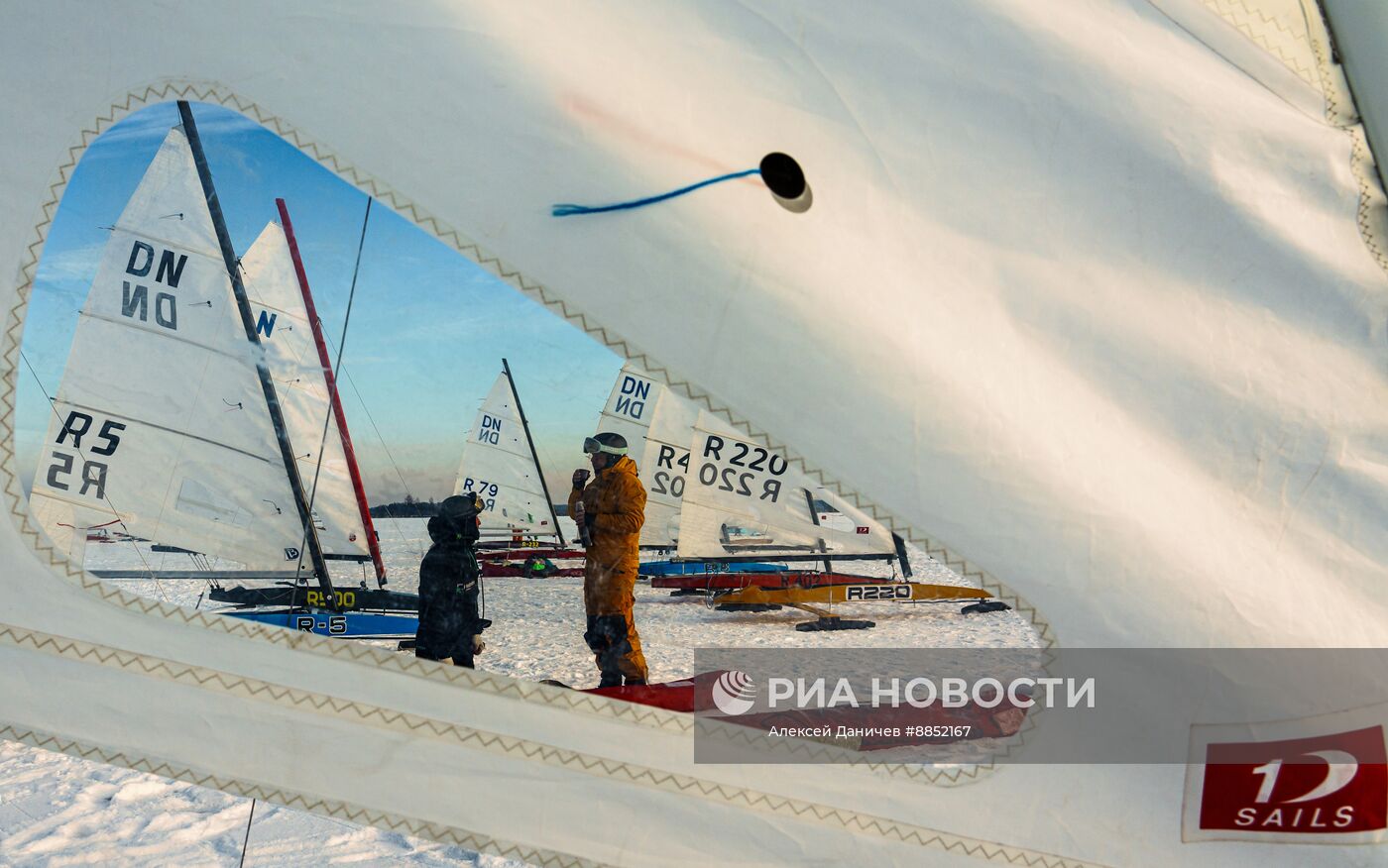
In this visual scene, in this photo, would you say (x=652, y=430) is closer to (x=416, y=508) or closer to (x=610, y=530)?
(x=610, y=530)

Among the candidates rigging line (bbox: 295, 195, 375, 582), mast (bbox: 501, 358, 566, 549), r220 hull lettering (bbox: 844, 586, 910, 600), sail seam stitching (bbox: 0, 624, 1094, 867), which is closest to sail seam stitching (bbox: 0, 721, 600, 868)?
sail seam stitching (bbox: 0, 624, 1094, 867)

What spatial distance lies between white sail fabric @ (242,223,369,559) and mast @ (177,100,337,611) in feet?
0.04

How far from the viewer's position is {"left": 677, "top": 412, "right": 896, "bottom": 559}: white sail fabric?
1461 mm

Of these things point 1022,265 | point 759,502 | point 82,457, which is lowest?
point 759,502

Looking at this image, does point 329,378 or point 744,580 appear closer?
point 329,378

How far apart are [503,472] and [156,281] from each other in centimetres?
73

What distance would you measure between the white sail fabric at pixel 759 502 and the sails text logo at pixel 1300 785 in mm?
585

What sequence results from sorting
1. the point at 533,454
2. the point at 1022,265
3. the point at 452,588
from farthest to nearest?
the point at 533,454 < the point at 452,588 < the point at 1022,265

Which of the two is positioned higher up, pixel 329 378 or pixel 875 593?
pixel 329 378

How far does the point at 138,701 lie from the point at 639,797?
0.82 m

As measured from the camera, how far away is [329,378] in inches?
62.5

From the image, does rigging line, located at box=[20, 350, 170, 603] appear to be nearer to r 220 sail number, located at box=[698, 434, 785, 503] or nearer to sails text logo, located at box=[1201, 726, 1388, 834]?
r 220 sail number, located at box=[698, 434, 785, 503]

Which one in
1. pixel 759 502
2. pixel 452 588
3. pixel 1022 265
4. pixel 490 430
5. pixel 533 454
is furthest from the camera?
pixel 759 502

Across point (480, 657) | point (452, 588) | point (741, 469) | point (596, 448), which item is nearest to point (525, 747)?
point (480, 657)
